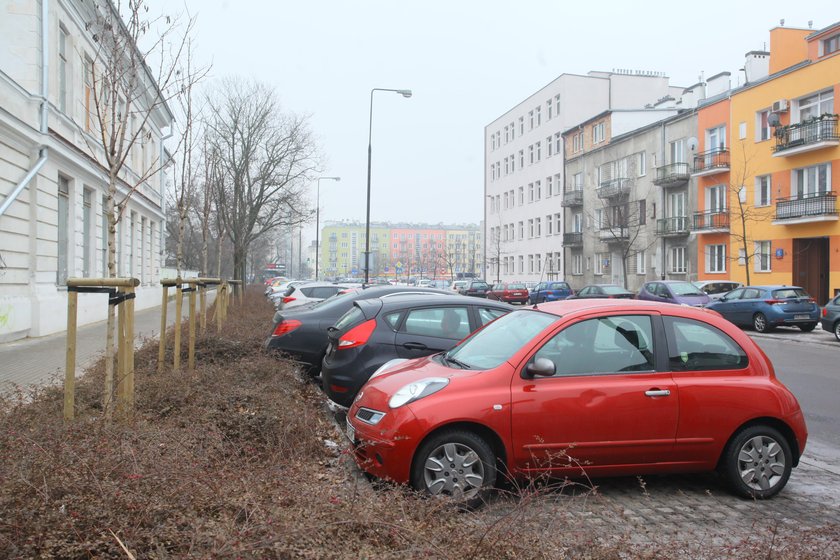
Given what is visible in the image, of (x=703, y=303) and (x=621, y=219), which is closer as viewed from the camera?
(x=703, y=303)

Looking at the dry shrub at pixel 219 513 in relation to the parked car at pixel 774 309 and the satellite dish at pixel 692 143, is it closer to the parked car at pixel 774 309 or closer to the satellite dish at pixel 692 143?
the parked car at pixel 774 309

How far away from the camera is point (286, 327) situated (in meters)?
9.45

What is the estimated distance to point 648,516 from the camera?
178 inches

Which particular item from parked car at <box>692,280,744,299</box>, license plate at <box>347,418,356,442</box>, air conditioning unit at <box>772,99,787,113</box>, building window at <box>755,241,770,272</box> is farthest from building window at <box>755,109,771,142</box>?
license plate at <box>347,418,356,442</box>

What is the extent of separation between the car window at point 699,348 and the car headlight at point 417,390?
6.10 feet

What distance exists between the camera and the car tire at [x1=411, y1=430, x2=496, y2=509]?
454 centimetres

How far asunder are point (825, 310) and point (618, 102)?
43.1 meters

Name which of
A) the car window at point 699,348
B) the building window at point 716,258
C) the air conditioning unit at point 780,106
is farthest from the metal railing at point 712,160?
the car window at point 699,348

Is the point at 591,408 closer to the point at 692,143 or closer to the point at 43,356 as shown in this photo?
the point at 43,356

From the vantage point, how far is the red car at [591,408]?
14.9 ft

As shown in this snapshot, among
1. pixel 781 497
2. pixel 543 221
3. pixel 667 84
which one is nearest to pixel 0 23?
pixel 781 497

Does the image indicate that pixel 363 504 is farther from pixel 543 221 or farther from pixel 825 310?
pixel 543 221

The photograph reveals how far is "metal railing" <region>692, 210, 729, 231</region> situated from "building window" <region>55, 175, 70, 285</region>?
3107 cm

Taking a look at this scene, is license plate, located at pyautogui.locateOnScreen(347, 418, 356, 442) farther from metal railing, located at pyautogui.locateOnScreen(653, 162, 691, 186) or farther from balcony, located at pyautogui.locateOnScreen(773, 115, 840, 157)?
metal railing, located at pyautogui.locateOnScreen(653, 162, 691, 186)
